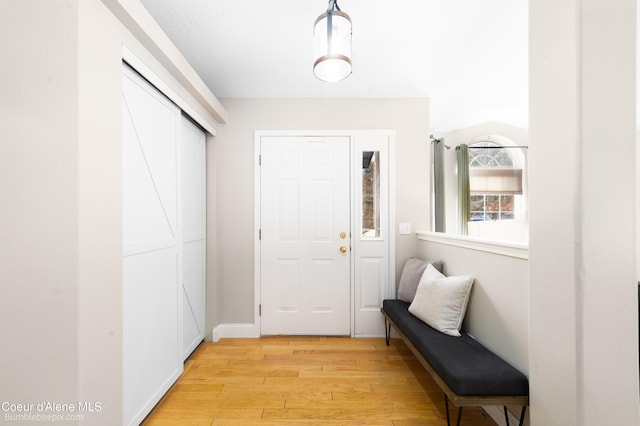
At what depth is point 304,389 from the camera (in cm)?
189

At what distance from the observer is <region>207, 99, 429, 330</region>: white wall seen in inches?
109

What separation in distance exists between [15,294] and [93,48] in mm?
1048

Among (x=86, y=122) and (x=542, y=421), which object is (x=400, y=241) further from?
(x=86, y=122)

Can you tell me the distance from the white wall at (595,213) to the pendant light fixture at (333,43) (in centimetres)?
92

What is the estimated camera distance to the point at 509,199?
437cm

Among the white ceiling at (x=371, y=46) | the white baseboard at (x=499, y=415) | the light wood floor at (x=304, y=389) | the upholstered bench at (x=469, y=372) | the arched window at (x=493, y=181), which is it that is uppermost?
the white ceiling at (x=371, y=46)

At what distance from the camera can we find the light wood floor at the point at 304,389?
5.36 feet

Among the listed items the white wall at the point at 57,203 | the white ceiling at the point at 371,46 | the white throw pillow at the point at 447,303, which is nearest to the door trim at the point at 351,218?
the white ceiling at the point at 371,46

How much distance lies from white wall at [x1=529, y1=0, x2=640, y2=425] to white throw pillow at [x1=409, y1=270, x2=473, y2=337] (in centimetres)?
71

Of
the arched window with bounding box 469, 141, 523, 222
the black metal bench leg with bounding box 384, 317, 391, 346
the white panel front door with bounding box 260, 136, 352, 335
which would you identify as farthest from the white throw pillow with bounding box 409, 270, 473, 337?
the arched window with bounding box 469, 141, 523, 222

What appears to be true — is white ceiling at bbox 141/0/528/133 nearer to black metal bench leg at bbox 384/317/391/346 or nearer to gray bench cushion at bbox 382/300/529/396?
gray bench cushion at bbox 382/300/529/396

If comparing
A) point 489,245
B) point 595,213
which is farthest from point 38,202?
point 489,245

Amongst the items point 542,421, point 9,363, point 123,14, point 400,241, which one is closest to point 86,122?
point 123,14

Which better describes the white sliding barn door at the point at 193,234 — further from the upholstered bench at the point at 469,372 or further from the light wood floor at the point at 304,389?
the upholstered bench at the point at 469,372
